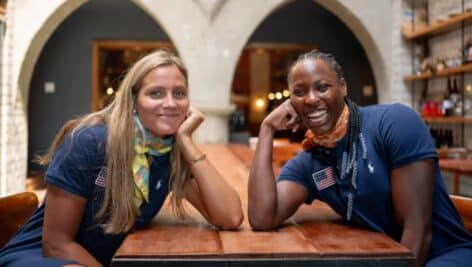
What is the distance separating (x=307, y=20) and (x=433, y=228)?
8048 mm

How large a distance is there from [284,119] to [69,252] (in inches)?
32.7

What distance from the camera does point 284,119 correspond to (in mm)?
1949

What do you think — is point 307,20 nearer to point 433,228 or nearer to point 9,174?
point 9,174

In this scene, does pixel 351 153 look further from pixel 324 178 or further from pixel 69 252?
pixel 69 252

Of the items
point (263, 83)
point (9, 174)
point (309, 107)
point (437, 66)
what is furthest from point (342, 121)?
point (263, 83)

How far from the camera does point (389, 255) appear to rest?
1.32 metres

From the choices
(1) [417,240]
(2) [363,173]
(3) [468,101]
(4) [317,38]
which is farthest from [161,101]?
(4) [317,38]

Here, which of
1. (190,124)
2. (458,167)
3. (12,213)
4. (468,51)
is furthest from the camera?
(468,51)

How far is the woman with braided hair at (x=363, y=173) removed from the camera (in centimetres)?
165

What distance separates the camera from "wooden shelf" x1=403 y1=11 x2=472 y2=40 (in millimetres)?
5546

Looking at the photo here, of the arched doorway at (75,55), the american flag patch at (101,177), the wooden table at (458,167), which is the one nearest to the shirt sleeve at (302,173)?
the american flag patch at (101,177)

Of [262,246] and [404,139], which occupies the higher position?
[404,139]

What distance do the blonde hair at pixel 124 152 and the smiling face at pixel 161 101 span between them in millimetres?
24

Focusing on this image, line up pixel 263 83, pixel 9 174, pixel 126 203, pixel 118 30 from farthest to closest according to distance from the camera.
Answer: pixel 263 83 → pixel 118 30 → pixel 9 174 → pixel 126 203
